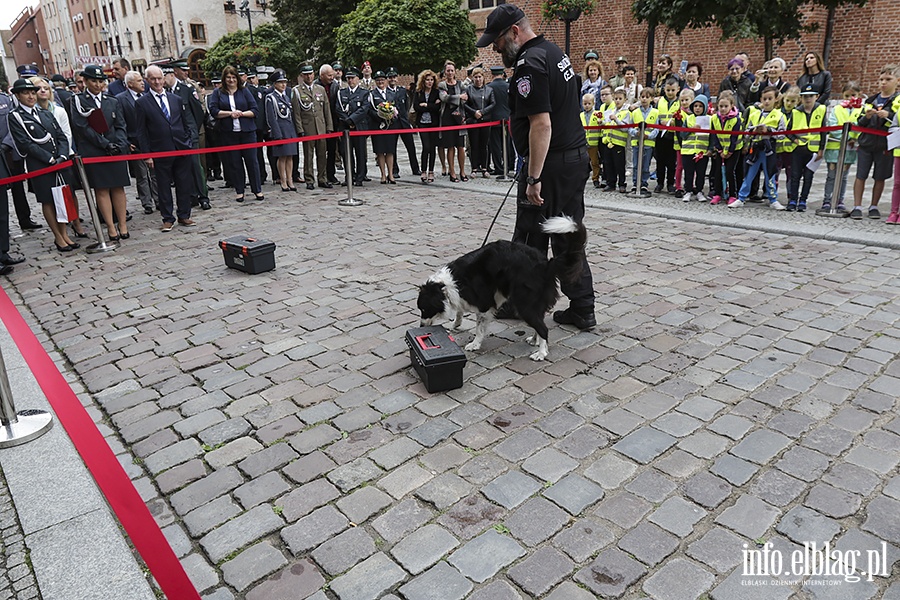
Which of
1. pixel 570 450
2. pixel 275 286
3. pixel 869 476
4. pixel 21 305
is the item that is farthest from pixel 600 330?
pixel 21 305

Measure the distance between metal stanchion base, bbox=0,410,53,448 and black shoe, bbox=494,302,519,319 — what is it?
310cm

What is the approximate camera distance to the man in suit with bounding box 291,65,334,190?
12.7 meters

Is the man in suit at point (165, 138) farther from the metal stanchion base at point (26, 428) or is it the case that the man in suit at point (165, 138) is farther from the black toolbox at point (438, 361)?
the black toolbox at point (438, 361)

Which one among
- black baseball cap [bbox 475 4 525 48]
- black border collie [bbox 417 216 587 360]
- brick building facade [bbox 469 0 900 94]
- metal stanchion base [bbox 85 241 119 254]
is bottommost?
metal stanchion base [bbox 85 241 119 254]

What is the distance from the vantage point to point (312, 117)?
42.3 feet

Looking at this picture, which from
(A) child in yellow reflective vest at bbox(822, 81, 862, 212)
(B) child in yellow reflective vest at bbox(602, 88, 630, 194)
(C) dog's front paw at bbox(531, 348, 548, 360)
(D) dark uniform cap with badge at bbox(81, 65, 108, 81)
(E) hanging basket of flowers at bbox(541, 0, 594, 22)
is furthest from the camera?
(E) hanging basket of flowers at bbox(541, 0, 594, 22)

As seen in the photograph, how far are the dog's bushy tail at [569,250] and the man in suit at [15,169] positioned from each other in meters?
7.96

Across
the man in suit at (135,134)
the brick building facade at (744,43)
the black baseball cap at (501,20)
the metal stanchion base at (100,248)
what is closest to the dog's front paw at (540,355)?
the black baseball cap at (501,20)

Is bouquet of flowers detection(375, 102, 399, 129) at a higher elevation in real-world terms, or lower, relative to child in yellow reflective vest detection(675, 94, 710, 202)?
higher

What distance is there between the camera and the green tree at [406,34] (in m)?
22.8

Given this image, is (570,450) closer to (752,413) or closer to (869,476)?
(752,413)

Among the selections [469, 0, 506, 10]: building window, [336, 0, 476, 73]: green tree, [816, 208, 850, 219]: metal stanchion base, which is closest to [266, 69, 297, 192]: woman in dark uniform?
[816, 208, 850, 219]: metal stanchion base

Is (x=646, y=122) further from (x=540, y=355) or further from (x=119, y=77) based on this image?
(x=119, y=77)

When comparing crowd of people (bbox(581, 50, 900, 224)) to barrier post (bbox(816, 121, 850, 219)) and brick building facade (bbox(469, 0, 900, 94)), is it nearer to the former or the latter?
Result: barrier post (bbox(816, 121, 850, 219))
